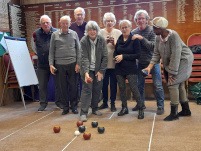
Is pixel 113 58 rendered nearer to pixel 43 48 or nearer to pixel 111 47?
pixel 111 47

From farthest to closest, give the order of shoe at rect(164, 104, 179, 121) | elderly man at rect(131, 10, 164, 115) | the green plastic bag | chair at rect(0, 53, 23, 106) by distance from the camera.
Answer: chair at rect(0, 53, 23, 106) → the green plastic bag → elderly man at rect(131, 10, 164, 115) → shoe at rect(164, 104, 179, 121)

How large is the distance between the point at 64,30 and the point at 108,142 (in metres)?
1.81

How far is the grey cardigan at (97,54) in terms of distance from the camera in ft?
10.0

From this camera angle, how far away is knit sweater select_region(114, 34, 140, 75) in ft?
9.95

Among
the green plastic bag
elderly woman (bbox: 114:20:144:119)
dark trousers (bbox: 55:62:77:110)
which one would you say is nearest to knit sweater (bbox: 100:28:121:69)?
elderly woman (bbox: 114:20:144:119)

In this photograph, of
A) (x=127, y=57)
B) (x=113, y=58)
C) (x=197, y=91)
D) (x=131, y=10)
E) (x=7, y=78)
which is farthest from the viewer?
(x=131, y=10)

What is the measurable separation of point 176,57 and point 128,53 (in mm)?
617

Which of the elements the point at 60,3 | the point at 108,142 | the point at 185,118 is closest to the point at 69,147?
the point at 108,142

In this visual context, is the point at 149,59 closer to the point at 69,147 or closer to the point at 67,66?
the point at 67,66

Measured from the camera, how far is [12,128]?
2.91 meters

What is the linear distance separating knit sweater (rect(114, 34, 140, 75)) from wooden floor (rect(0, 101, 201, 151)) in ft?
2.09

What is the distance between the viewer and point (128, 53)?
3.08 meters

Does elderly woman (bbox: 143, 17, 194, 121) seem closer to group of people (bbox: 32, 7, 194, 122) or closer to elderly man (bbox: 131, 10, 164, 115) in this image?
group of people (bbox: 32, 7, 194, 122)

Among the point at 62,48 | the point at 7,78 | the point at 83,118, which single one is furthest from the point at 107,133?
the point at 7,78
